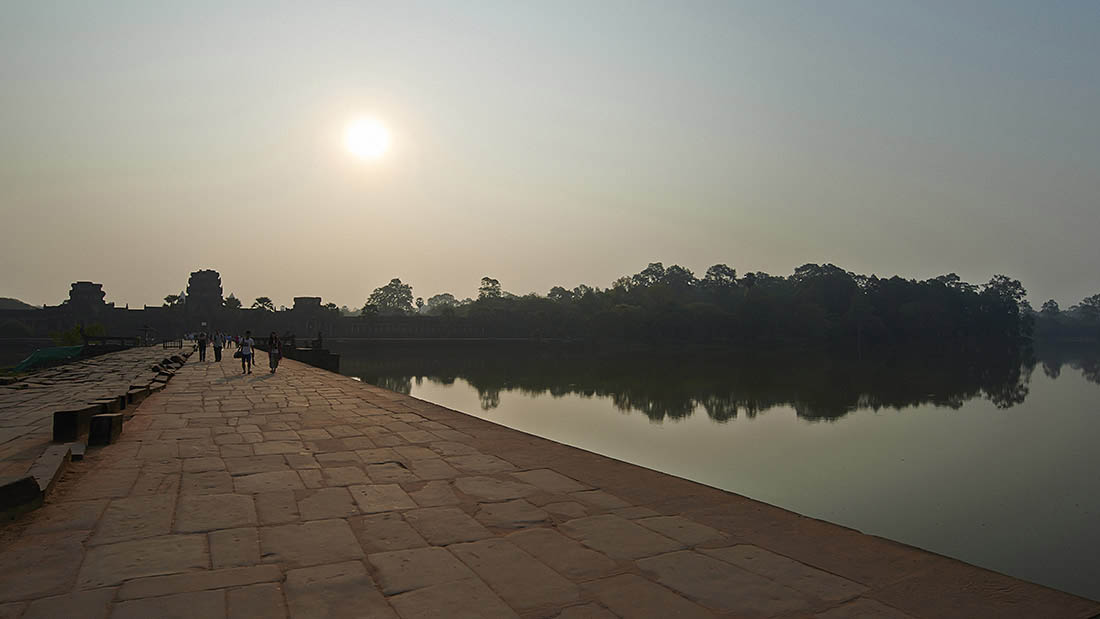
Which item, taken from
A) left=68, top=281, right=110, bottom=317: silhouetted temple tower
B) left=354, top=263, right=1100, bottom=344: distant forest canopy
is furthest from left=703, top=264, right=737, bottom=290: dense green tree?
left=68, top=281, right=110, bottom=317: silhouetted temple tower

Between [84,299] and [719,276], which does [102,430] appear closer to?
[84,299]

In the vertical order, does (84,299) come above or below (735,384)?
above

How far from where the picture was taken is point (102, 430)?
5223 mm

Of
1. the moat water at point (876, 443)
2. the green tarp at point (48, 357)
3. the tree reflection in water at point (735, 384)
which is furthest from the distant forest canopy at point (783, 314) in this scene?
the green tarp at point (48, 357)

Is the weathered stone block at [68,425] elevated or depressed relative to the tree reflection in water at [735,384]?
elevated

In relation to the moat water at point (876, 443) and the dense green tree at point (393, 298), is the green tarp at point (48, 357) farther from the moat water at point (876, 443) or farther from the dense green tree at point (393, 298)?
the dense green tree at point (393, 298)

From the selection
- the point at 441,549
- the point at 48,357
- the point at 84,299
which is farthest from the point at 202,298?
the point at 441,549

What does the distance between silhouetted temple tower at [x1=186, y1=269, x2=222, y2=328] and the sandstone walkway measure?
182 ft

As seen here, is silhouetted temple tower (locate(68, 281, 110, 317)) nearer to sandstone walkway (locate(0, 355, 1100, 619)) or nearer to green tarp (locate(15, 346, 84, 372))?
green tarp (locate(15, 346, 84, 372))

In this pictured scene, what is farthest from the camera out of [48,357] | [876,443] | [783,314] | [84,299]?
[783,314]

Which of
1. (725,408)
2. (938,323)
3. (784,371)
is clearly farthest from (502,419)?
(938,323)

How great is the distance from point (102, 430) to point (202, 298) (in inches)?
2197

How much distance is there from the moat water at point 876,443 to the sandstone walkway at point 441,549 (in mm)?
4178

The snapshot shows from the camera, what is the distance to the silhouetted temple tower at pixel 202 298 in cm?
5425
